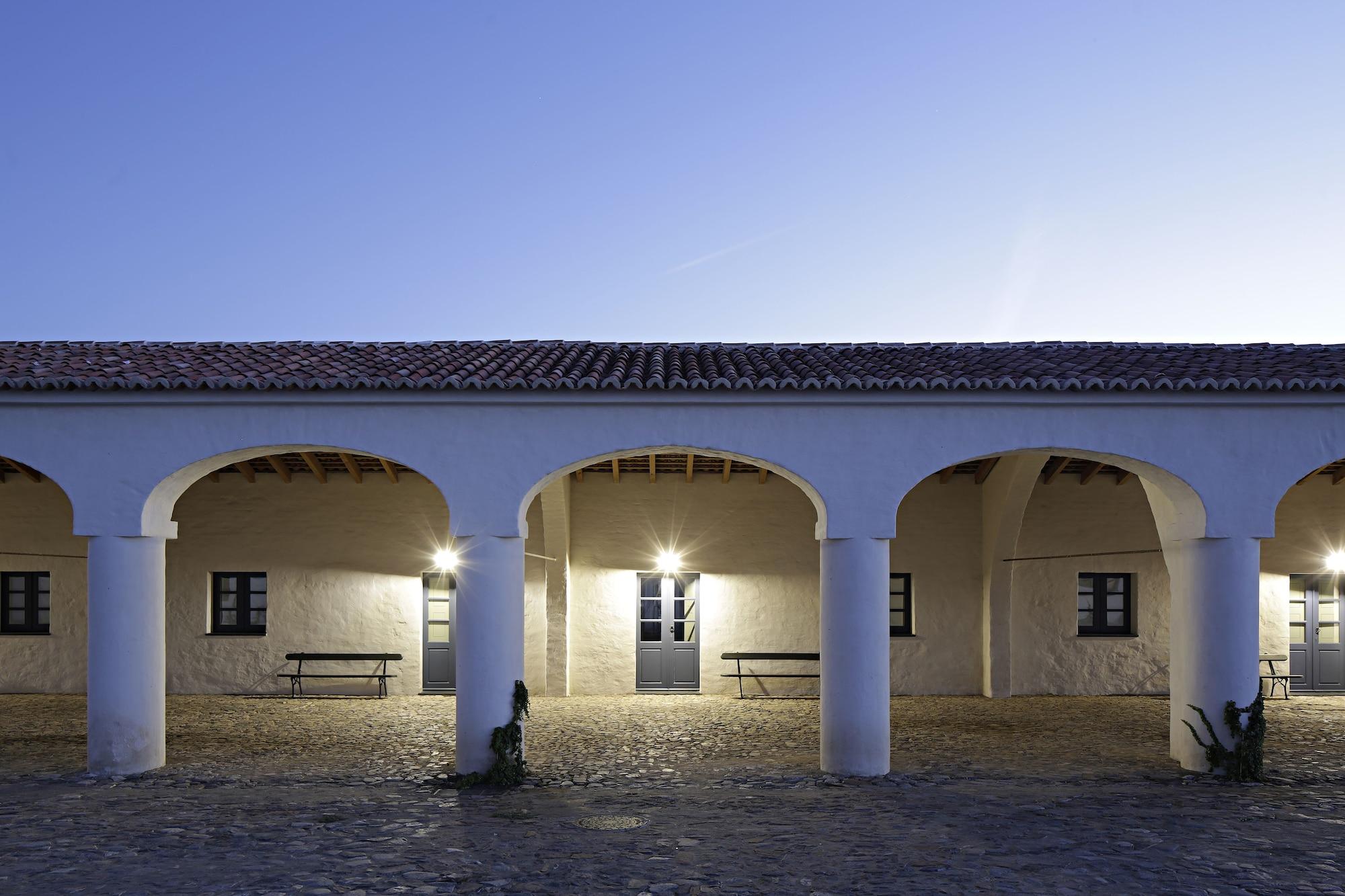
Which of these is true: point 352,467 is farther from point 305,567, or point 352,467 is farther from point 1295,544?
point 1295,544

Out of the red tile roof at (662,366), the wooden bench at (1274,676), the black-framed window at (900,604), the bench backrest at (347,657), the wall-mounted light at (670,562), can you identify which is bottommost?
the wooden bench at (1274,676)

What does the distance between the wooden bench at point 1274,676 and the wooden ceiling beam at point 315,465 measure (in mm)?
14699

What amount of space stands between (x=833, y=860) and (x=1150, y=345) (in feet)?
26.4

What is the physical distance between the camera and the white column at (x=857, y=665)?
30.6 ft

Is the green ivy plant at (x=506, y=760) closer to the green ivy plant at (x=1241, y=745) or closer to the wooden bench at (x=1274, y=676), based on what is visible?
the green ivy plant at (x=1241, y=745)

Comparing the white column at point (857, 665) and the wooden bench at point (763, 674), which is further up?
the white column at point (857, 665)

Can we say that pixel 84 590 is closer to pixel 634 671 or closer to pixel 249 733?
pixel 249 733

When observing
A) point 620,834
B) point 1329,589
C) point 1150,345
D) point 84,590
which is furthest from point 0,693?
point 1329,589

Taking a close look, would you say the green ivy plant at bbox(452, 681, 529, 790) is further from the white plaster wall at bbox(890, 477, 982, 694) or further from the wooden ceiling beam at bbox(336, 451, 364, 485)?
the white plaster wall at bbox(890, 477, 982, 694)

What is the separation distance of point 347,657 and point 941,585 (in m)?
9.37

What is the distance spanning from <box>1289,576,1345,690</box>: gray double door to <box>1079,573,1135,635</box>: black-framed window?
253 centimetres

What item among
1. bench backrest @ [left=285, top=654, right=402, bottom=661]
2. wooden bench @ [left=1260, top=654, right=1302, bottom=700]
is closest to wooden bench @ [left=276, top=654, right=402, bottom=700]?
bench backrest @ [left=285, top=654, right=402, bottom=661]

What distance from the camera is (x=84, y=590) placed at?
14898mm

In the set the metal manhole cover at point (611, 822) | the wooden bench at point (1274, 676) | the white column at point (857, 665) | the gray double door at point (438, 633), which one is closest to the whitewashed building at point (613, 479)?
the white column at point (857, 665)
